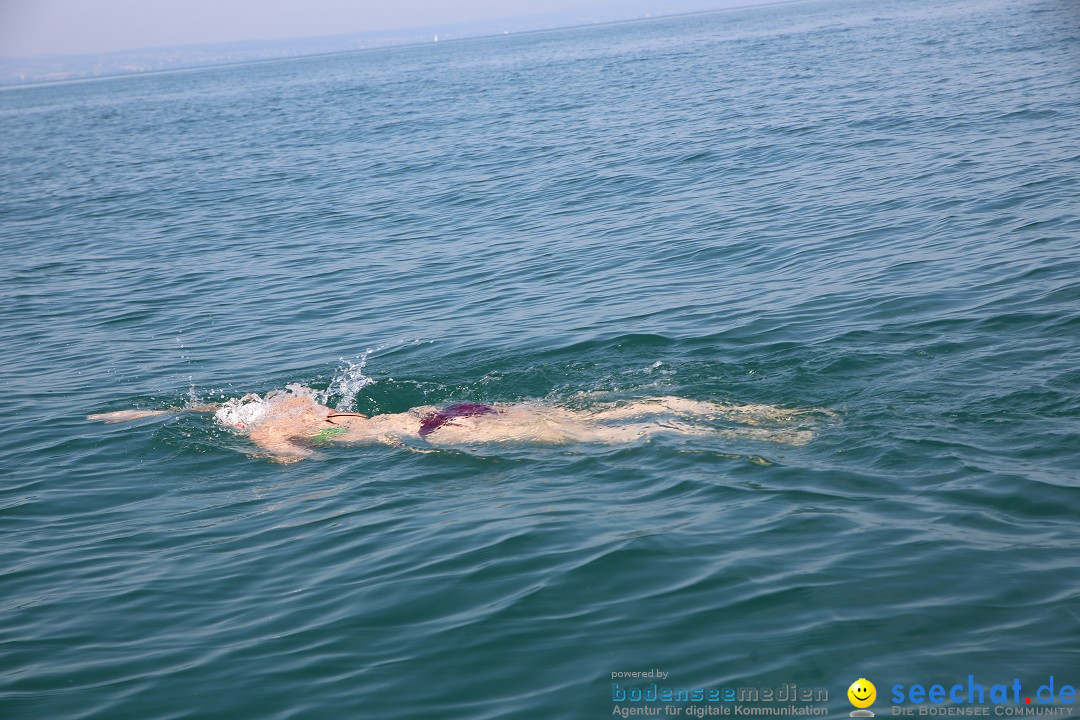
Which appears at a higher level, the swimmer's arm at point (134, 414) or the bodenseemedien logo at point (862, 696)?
→ the swimmer's arm at point (134, 414)

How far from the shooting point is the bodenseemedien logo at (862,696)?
4.95 m

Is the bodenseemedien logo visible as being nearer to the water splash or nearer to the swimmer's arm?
the water splash

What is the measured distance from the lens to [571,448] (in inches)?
Answer: 353

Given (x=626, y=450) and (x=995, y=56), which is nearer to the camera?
(x=626, y=450)

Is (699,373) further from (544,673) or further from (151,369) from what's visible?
(151,369)

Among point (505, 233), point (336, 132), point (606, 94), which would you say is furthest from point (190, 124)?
point (505, 233)

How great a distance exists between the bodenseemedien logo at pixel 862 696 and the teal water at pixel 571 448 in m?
0.07

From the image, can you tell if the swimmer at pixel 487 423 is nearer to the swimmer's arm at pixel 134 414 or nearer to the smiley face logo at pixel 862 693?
the swimmer's arm at pixel 134 414

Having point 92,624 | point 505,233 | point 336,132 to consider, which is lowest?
point 92,624

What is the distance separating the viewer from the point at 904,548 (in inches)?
255

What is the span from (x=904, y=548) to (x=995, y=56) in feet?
109

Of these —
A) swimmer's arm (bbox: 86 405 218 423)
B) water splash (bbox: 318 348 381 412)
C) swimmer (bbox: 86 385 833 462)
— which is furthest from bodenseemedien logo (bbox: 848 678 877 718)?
swimmer's arm (bbox: 86 405 218 423)

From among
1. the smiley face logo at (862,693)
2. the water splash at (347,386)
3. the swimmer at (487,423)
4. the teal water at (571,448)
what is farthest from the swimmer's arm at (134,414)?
the smiley face logo at (862,693)

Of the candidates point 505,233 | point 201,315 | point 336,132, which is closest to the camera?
point 201,315
